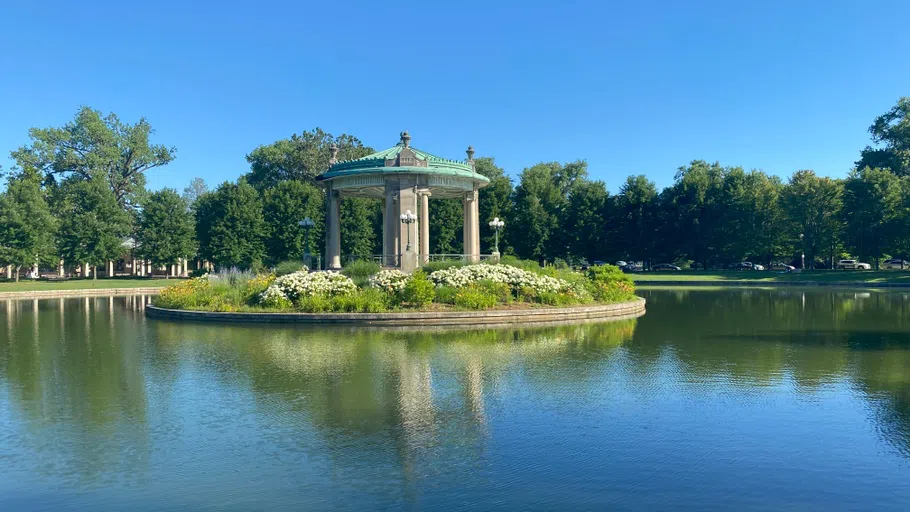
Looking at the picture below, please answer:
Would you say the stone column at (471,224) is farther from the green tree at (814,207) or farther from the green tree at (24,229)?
the green tree at (814,207)

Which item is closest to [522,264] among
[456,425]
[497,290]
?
[497,290]

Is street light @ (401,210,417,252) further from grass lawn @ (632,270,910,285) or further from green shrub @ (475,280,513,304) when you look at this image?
grass lawn @ (632,270,910,285)

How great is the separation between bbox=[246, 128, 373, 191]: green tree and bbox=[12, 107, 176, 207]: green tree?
11.8 meters

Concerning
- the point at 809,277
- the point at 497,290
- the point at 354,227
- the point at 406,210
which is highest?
the point at 354,227

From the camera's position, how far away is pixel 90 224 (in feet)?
193

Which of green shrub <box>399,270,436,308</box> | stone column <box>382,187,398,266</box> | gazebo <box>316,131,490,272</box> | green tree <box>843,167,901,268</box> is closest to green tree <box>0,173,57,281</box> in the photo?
gazebo <box>316,131,490,272</box>

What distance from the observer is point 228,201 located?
57.4 m

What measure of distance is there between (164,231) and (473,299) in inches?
1992

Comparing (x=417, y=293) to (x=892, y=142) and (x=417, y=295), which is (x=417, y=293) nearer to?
(x=417, y=295)

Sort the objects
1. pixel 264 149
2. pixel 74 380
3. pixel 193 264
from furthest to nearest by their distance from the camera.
Result: pixel 193 264, pixel 264 149, pixel 74 380

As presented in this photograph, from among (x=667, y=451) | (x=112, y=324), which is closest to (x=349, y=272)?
(x=112, y=324)

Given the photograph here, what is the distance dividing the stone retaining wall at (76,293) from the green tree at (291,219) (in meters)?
11.2

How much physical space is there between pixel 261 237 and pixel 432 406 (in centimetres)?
5087

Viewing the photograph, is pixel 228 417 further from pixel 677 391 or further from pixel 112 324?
pixel 112 324
